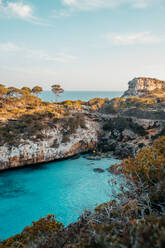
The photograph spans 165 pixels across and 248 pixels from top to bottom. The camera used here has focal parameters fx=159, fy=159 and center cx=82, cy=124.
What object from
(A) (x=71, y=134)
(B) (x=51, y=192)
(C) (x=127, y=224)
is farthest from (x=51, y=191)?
(C) (x=127, y=224)

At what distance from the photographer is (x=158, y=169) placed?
6.62m

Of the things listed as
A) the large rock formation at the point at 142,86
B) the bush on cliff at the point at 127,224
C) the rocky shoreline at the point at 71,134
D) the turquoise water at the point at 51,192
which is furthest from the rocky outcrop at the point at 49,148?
the large rock formation at the point at 142,86

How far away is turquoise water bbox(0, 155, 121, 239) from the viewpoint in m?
15.0

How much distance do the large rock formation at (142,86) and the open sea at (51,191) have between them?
153 ft

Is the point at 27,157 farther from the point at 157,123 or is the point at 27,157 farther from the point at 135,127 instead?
the point at 157,123

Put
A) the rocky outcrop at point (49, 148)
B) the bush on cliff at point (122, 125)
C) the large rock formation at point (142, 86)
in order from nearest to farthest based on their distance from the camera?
the rocky outcrop at point (49, 148), the bush on cliff at point (122, 125), the large rock formation at point (142, 86)

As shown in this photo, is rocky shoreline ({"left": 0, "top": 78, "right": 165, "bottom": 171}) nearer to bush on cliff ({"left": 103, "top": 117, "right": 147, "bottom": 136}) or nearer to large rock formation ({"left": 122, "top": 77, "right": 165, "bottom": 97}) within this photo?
bush on cliff ({"left": 103, "top": 117, "right": 147, "bottom": 136})

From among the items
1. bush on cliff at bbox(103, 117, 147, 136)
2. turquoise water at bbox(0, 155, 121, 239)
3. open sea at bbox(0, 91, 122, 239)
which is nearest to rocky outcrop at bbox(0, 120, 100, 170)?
open sea at bbox(0, 91, 122, 239)

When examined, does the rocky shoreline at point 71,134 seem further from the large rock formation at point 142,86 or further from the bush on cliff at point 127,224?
the large rock formation at point 142,86

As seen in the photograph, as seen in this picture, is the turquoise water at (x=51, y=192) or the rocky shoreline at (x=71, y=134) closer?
the turquoise water at (x=51, y=192)

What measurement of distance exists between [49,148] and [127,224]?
25.5 metres

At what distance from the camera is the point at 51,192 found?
19.5 metres

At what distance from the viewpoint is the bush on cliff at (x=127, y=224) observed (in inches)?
123

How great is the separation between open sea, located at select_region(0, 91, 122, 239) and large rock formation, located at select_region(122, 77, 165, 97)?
1842 inches
